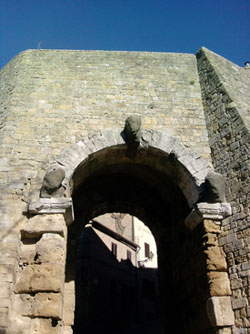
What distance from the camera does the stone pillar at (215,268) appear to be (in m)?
5.38

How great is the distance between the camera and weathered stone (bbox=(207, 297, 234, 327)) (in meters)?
5.33

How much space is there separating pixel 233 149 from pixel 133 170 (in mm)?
2968

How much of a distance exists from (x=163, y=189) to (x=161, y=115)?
7.14 feet

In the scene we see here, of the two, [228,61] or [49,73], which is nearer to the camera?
[49,73]

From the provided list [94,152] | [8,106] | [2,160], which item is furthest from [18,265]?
[8,106]

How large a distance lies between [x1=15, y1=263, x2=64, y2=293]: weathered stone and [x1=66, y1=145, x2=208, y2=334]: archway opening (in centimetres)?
191

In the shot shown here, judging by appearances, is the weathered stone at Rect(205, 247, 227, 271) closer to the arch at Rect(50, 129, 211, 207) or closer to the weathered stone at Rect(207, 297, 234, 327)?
the weathered stone at Rect(207, 297, 234, 327)

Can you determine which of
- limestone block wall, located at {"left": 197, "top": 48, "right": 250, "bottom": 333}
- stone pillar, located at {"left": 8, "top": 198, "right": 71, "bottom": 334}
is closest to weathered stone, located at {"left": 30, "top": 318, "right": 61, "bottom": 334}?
stone pillar, located at {"left": 8, "top": 198, "right": 71, "bottom": 334}

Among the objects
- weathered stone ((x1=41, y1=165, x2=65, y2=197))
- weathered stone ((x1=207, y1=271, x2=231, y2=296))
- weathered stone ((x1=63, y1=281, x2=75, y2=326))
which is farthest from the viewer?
weathered stone ((x1=63, y1=281, x2=75, y2=326))

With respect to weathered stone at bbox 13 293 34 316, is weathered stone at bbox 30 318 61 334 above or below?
below

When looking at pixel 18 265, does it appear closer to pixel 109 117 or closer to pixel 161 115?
pixel 109 117

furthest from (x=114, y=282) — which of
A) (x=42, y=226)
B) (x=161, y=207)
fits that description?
(x=42, y=226)

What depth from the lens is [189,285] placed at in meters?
7.07

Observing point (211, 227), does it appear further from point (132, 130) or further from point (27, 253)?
point (27, 253)
